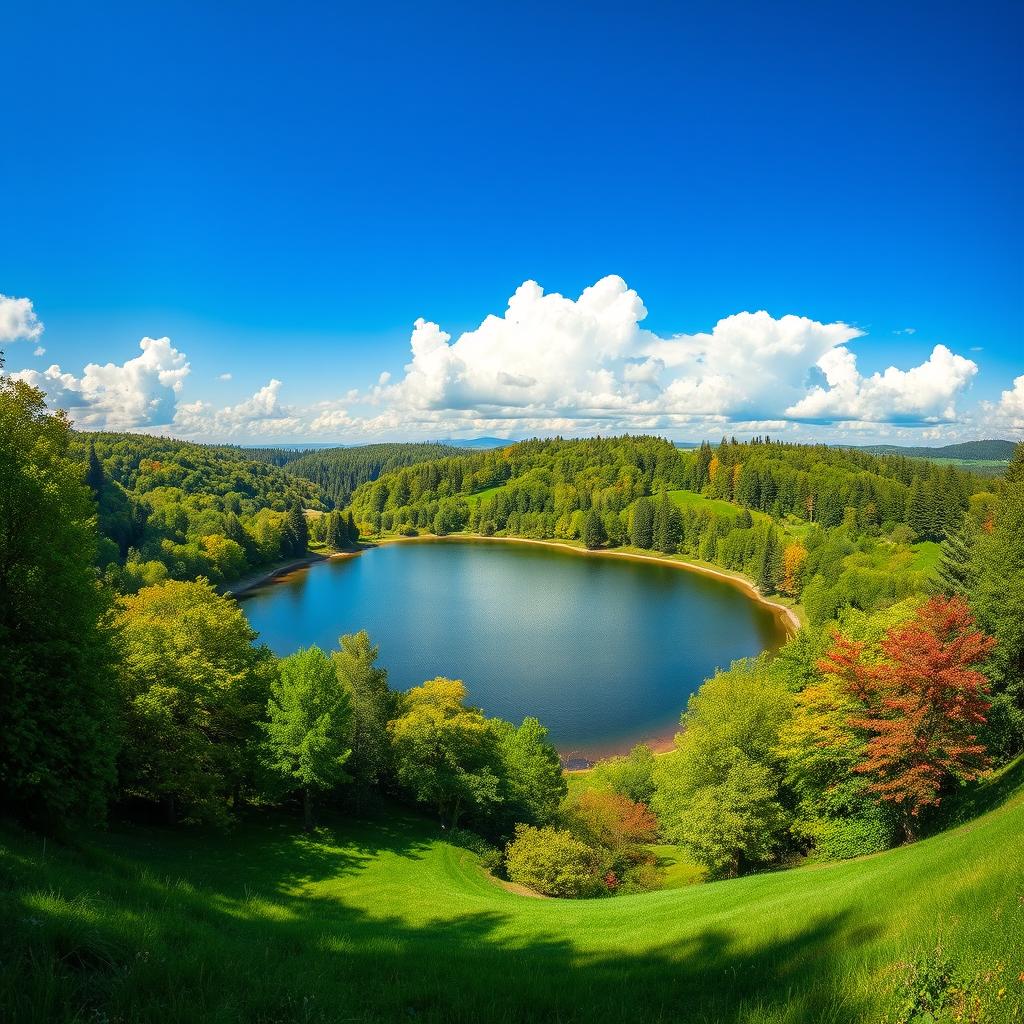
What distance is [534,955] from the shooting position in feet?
27.3

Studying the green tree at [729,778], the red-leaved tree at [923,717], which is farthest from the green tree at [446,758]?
the red-leaved tree at [923,717]

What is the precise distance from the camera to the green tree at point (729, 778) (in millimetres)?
20234

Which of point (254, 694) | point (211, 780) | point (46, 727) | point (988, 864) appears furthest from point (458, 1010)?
point (254, 694)

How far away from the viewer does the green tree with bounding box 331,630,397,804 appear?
25656mm

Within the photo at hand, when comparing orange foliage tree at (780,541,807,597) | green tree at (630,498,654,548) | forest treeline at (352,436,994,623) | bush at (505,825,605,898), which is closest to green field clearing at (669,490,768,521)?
forest treeline at (352,436,994,623)

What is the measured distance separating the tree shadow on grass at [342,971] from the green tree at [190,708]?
10626 mm

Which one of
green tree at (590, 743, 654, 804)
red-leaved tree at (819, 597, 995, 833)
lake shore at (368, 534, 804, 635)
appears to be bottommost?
green tree at (590, 743, 654, 804)

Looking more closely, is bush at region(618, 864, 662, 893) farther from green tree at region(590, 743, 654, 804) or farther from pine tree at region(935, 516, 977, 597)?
pine tree at region(935, 516, 977, 597)

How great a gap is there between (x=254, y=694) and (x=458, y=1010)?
22813 mm

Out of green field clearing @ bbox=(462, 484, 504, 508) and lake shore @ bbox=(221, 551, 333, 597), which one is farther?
green field clearing @ bbox=(462, 484, 504, 508)

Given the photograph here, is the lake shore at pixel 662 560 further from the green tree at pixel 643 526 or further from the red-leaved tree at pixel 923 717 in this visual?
the red-leaved tree at pixel 923 717

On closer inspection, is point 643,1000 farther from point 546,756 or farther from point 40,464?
point 546,756

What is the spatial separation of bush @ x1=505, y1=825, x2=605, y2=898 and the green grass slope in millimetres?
9282

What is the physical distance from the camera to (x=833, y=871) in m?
15.5
